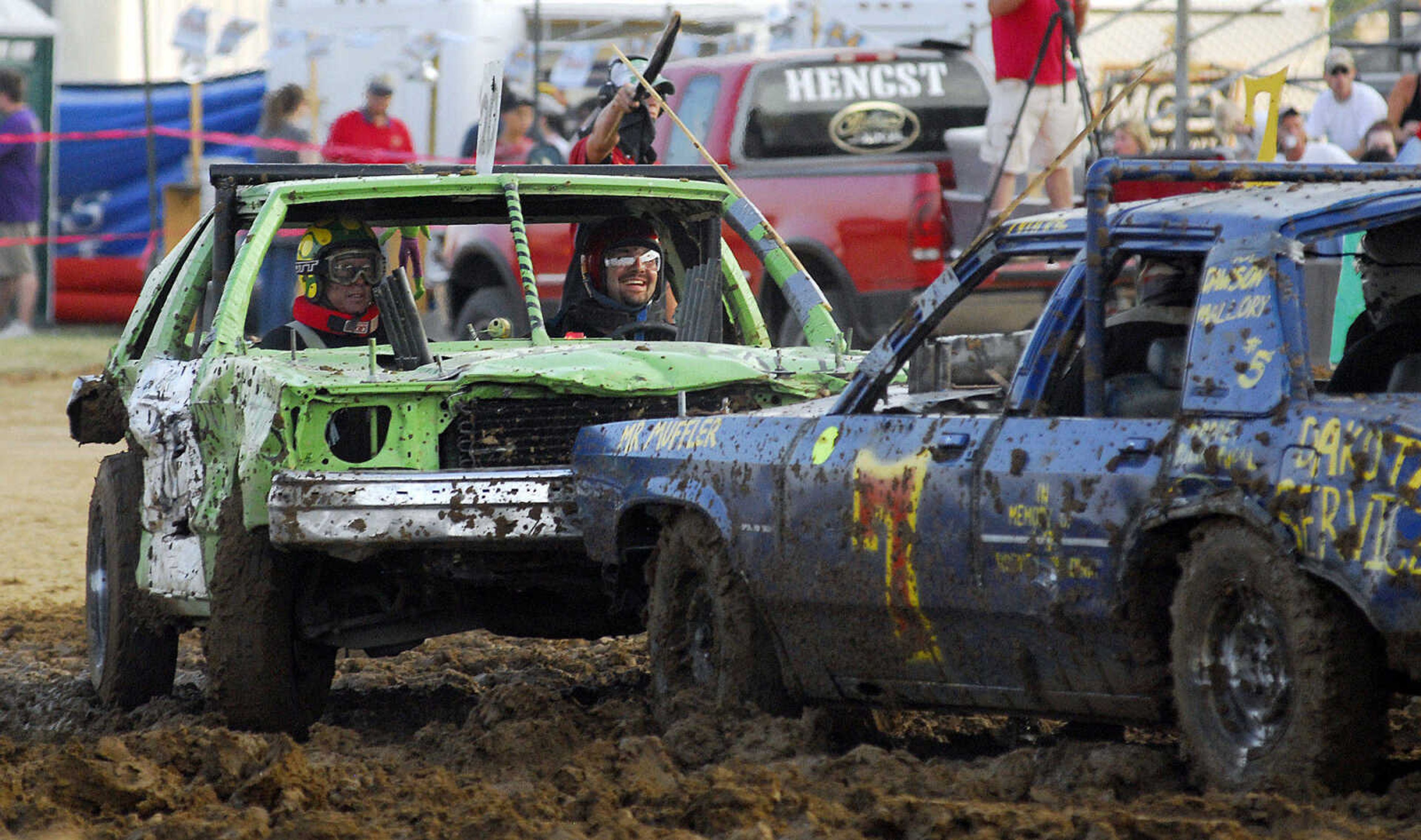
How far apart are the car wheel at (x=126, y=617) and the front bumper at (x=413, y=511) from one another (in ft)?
3.90

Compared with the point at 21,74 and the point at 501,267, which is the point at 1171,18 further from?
the point at 21,74

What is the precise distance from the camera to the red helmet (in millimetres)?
8602

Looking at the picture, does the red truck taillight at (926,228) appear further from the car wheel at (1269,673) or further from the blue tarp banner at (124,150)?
the blue tarp banner at (124,150)

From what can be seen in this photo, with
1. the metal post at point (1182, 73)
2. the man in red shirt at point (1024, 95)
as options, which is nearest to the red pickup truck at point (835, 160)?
the man in red shirt at point (1024, 95)

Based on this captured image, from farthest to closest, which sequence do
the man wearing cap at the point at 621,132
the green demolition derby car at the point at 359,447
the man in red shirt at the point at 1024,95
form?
the man in red shirt at the point at 1024,95
the man wearing cap at the point at 621,132
the green demolition derby car at the point at 359,447

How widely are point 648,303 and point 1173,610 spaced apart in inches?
158

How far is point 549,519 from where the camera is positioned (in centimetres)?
683

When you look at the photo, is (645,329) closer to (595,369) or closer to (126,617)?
(595,369)

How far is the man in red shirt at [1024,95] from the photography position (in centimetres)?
1378

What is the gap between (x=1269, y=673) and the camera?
15.8 ft

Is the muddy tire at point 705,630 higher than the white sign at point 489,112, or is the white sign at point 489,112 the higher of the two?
the white sign at point 489,112

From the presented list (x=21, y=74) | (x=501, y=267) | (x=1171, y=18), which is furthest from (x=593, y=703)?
(x=21, y=74)

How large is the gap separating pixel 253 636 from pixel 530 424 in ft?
3.37

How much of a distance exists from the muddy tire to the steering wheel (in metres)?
2.10
